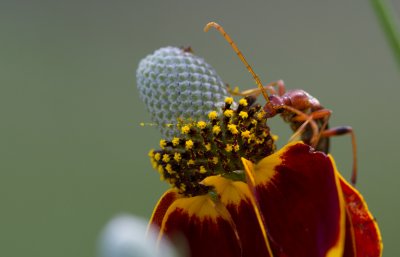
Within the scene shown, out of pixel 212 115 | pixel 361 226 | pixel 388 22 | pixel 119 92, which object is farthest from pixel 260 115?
pixel 119 92

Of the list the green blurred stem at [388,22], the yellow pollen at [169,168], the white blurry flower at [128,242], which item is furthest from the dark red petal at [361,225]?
the white blurry flower at [128,242]

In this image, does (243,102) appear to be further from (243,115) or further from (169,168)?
(169,168)

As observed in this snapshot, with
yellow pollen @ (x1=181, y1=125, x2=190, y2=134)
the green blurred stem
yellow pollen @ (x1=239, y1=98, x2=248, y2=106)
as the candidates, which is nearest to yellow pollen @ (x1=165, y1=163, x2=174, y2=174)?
yellow pollen @ (x1=181, y1=125, x2=190, y2=134)

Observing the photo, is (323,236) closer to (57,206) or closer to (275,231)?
(275,231)

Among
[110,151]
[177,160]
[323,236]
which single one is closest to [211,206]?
[177,160]

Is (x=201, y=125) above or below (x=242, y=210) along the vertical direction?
above

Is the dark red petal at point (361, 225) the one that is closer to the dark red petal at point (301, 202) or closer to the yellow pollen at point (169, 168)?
the dark red petal at point (301, 202)
